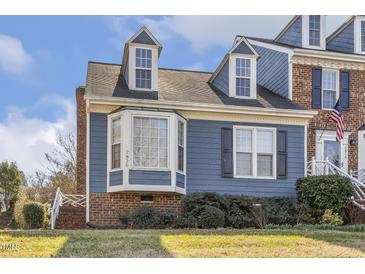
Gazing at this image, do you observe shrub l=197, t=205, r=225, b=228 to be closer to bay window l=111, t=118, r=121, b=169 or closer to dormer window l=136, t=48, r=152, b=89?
bay window l=111, t=118, r=121, b=169

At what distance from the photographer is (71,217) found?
14.6 meters

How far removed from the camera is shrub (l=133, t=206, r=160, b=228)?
532 inches

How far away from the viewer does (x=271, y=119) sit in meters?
15.5

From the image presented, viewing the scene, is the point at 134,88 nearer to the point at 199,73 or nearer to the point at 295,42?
the point at 199,73

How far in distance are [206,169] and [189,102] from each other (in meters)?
1.72

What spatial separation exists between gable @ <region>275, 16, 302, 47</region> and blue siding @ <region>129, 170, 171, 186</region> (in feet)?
22.2

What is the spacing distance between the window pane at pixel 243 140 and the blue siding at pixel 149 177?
7.15 feet

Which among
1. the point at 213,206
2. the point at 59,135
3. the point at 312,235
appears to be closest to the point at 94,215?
the point at 213,206

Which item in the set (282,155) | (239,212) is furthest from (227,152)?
(239,212)

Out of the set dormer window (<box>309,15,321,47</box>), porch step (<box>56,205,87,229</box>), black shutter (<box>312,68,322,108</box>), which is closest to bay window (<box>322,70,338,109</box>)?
black shutter (<box>312,68,322,108</box>)

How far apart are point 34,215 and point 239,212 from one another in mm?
4748

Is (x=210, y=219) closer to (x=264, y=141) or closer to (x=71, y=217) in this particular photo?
(x=264, y=141)

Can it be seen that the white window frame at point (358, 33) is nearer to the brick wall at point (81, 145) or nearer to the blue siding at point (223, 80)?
the blue siding at point (223, 80)
